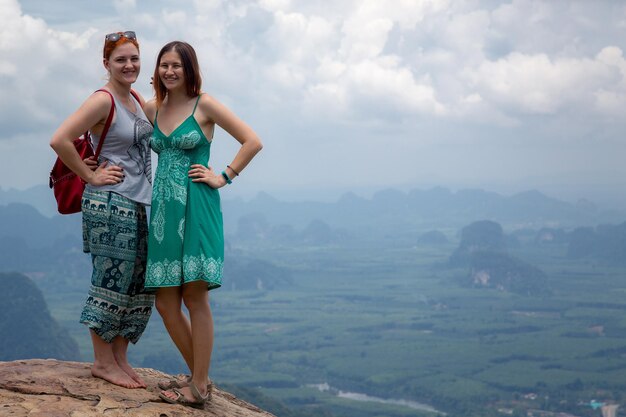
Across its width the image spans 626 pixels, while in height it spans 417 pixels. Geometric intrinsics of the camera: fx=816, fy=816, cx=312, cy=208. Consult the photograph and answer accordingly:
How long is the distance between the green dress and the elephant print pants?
148 mm

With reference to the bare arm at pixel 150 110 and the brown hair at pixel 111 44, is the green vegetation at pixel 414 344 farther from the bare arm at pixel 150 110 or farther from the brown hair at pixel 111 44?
the brown hair at pixel 111 44

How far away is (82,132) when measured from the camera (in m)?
4.92

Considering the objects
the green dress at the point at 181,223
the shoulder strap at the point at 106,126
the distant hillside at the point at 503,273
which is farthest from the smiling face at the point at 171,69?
the distant hillside at the point at 503,273

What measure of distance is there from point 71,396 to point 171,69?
86.3 inches

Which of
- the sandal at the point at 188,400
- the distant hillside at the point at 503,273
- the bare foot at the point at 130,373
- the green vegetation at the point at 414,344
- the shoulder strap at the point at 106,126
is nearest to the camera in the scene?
the shoulder strap at the point at 106,126

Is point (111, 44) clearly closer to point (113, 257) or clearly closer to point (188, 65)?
point (188, 65)

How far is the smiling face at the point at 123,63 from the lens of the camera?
5.02 metres

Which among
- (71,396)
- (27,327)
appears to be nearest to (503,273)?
(27,327)

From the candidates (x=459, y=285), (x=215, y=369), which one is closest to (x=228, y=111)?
(x=215, y=369)

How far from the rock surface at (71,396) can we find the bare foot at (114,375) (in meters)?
0.03

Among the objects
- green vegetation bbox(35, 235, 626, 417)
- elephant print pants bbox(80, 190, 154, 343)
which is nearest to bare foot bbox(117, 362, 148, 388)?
elephant print pants bbox(80, 190, 154, 343)

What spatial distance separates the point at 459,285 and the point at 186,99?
182m

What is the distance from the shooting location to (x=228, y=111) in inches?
197

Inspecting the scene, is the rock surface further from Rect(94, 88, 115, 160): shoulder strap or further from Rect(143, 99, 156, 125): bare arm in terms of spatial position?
Rect(143, 99, 156, 125): bare arm
